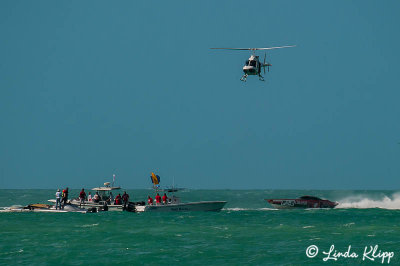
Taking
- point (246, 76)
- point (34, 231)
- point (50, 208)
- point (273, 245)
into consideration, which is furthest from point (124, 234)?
point (50, 208)

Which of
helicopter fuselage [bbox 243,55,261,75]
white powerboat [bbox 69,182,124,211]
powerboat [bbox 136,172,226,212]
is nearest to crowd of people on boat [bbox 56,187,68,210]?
white powerboat [bbox 69,182,124,211]

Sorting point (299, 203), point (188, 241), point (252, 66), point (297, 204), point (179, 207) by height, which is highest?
point (252, 66)

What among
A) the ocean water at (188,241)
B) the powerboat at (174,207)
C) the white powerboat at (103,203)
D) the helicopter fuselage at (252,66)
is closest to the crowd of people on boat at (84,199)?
the white powerboat at (103,203)

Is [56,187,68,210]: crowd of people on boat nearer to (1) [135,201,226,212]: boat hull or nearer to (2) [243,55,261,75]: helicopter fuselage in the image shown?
(1) [135,201,226,212]: boat hull

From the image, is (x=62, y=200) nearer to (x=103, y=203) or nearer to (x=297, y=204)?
(x=103, y=203)

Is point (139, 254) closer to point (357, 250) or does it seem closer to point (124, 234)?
point (124, 234)

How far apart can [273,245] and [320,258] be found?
Answer: 4.59 metres

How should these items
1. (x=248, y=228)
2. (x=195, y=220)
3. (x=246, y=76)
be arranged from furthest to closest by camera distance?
(x=246, y=76) → (x=195, y=220) → (x=248, y=228)

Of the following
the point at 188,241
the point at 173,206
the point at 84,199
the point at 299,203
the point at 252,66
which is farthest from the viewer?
the point at 299,203

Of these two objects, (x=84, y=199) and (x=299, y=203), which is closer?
(x=84, y=199)

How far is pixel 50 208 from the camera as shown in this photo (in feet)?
199

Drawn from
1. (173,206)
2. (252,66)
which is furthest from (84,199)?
(252,66)

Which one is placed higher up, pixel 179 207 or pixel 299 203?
pixel 299 203

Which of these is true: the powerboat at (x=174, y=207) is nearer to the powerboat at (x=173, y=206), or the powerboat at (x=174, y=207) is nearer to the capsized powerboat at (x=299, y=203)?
the powerboat at (x=173, y=206)
